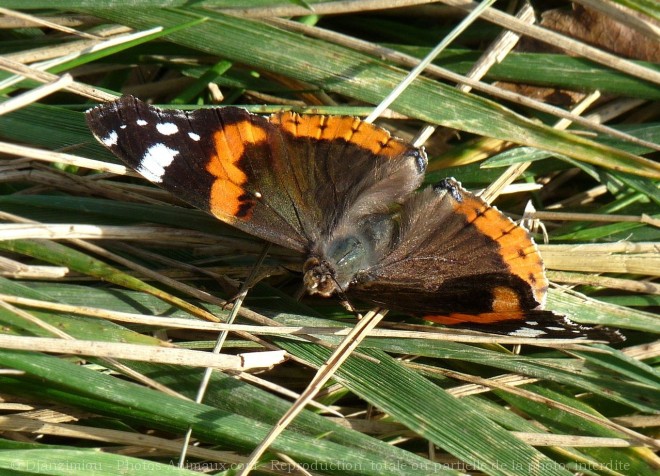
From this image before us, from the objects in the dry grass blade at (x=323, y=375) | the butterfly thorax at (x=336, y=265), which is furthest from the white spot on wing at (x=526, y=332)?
the butterfly thorax at (x=336, y=265)

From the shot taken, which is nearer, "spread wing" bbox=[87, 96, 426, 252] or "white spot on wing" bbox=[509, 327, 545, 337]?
"white spot on wing" bbox=[509, 327, 545, 337]

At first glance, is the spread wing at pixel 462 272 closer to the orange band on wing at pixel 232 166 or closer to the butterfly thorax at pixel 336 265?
the butterfly thorax at pixel 336 265

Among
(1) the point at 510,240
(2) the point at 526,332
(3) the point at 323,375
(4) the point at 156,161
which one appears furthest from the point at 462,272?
(4) the point at 156,161

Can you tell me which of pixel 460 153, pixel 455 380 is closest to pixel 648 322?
pixel 455 380

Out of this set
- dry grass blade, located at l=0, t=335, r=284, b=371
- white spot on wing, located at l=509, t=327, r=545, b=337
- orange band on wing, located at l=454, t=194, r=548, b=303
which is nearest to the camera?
dry grass blade, located at l=0, t=335, r=284, b=371

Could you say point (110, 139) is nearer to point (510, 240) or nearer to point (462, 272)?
point (462, 272)

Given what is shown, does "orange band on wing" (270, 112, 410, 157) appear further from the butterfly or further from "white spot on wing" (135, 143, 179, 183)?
"white spot on wing" (135, 143, 179, 183)

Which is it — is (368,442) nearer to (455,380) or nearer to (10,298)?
(455,380)

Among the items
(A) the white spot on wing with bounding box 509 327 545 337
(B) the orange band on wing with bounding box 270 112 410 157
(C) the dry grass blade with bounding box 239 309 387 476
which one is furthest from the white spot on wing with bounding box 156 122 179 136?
(A) the white spot on wing with bounding box 509 327 545 337
